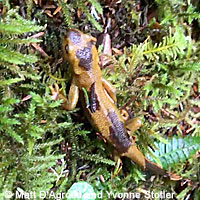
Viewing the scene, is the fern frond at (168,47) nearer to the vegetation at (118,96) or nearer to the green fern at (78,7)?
the vegetation at (118,96)

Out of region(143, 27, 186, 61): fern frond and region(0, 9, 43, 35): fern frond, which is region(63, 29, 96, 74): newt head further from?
region(143, 27, 186, 61): fern frond

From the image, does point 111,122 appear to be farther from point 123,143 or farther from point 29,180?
point 29,180

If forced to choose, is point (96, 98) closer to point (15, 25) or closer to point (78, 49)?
point (78, 49)

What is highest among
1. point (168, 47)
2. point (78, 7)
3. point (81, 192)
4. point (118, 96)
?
point (78, 7)

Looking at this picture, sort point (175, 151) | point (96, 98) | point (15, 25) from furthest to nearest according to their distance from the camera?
point (175, 151), point (96, 98), point (15, 25)

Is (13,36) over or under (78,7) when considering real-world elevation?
under

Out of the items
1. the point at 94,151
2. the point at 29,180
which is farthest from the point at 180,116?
the point at 29,180

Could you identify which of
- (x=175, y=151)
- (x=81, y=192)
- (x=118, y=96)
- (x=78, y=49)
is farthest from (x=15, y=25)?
(x=175, y=151)

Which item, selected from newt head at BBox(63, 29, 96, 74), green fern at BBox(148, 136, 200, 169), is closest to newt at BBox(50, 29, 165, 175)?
newt head at BBox(63, 29, 96, 74)
